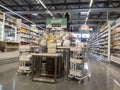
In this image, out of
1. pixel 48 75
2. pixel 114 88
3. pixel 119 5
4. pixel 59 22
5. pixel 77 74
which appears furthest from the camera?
pixel 119 5

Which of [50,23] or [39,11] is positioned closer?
[50,23]

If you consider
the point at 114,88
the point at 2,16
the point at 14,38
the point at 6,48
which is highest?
the point at 2,16

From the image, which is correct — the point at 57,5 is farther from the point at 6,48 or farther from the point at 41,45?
the point at 41,45

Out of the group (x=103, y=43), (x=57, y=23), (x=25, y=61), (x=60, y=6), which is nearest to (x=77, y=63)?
(x=25, y=61)

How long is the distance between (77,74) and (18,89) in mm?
1830

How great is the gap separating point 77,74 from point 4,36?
20.1 feet

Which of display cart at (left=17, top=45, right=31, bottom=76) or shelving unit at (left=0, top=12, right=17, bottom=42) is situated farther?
shelving unit at (left=0, top=12, right=17, bottom=42)

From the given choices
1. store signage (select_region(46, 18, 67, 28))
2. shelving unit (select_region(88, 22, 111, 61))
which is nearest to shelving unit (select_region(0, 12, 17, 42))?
store signage (select_region(46, 18, 67, 28))

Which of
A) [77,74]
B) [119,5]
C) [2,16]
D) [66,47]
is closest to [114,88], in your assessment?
[77,74]

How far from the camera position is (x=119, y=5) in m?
11.0

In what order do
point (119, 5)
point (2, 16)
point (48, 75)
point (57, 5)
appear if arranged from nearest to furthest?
point (48, 75)
point (2, 16)
point (119, 5)
point (57, 5)

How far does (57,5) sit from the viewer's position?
38.6ft

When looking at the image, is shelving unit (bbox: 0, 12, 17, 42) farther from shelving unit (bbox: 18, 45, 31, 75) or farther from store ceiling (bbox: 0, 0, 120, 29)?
shelving unit (bbox: 18, 45, 31, 75)

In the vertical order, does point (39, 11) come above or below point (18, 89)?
above
